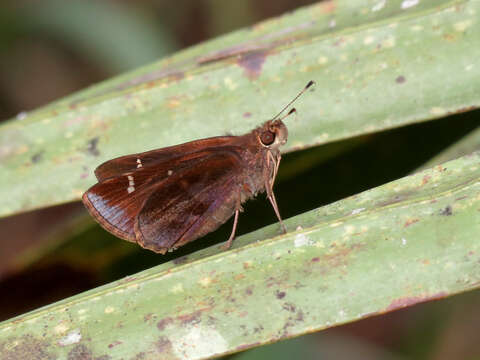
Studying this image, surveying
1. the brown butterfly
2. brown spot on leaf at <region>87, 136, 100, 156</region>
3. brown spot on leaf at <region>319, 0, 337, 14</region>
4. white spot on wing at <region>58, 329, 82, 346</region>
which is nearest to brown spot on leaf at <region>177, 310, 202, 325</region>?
white spot on wing at <region>58, 329, 82, 346</region>

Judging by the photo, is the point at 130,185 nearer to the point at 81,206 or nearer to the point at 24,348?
the point at 24,348

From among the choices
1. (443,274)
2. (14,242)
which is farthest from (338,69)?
(14,242)

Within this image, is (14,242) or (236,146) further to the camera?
(14,242)

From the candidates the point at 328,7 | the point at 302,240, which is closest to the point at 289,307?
the point at 302,240

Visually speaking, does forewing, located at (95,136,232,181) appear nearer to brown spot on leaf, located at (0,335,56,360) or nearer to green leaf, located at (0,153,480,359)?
green leaf, located at (0,153,480,359)

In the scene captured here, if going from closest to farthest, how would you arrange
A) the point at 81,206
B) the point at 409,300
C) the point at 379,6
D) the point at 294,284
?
the point at 409,300, the point at 294,284, the point at 379,6, the point at 81,206

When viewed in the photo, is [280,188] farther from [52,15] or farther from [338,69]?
[52,15]

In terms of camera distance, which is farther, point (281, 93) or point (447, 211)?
point (281, 93)

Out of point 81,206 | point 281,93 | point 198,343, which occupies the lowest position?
point 198,343
